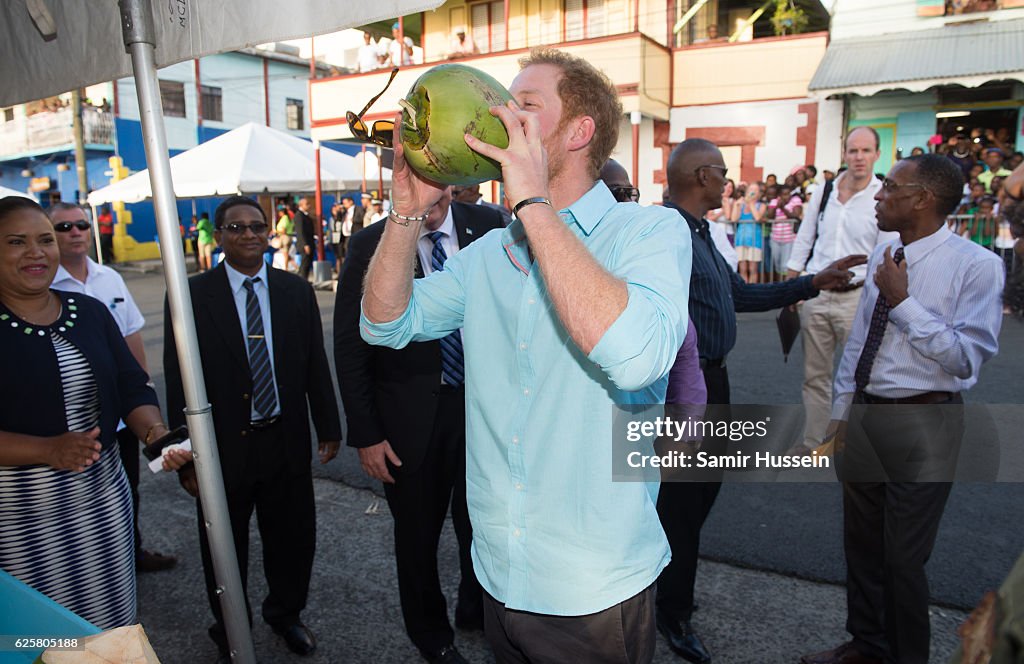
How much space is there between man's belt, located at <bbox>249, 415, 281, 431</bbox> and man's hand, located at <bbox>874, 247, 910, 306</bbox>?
101 inches

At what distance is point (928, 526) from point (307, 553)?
2550 millimetres

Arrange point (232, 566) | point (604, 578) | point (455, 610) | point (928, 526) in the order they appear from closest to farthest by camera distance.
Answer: point (604, 578) < point (232, 566) < point (928, 526) < point (455, 610)

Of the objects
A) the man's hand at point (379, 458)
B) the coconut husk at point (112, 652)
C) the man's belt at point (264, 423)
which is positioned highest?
the coconut husk at point (112, 652)

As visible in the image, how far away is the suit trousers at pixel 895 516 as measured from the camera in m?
2.65

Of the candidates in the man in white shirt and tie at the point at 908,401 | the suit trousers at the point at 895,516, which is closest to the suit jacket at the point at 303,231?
the man in white shirt and tie at the point at 908,401

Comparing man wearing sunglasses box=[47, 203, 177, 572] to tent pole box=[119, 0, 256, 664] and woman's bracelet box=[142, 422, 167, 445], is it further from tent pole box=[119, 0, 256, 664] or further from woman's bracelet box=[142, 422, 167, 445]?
tent pole box=[119, 0, 256, 664]

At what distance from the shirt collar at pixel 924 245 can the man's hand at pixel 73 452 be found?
120 inches

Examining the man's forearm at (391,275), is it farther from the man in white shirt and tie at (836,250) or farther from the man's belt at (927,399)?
the man in white shirt and tie at (836,250)

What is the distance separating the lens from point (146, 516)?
4516 mm

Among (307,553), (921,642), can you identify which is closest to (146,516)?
(307,553)

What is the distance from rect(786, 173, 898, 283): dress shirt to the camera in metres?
5.12

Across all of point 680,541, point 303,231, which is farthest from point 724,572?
point 303,231

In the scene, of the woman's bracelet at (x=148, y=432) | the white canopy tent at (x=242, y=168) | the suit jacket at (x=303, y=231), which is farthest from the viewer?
the suit jacket at (x=303, y=231)

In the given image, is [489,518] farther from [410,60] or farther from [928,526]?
[410,60]
